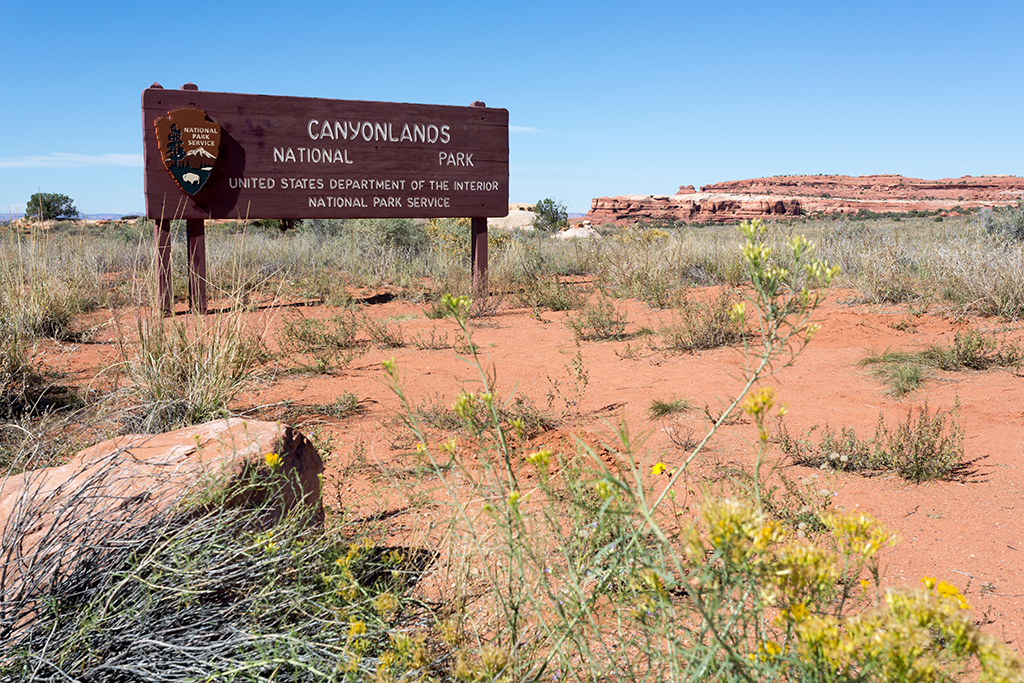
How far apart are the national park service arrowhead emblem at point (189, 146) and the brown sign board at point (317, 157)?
1 cm

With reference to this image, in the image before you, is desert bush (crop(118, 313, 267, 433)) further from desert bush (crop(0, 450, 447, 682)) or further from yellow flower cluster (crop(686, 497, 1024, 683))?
yellow flower cluster (crop(686, 497, 1024, 683))

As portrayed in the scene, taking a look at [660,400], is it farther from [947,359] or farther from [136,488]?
[136,488]

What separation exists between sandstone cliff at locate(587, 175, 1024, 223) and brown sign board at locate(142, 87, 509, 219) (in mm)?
64596

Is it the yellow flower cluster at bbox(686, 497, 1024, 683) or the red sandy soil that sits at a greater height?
the yellow flower cluster at bbox(686, 497, 1024, 683)

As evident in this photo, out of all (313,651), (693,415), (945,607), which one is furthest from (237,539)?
(693,415)

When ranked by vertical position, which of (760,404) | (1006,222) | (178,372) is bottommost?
(178,372)

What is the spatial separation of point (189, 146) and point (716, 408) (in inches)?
263

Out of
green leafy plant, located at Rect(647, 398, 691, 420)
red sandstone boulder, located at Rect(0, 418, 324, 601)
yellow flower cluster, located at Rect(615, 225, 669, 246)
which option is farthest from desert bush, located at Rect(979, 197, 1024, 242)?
red sandstone boulder, located at Rect(0, 418, 324, 601)

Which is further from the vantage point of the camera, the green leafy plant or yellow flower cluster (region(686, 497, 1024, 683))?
the green leafy plant

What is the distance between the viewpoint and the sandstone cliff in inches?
3066

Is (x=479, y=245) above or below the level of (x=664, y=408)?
above

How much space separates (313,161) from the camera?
351 inches

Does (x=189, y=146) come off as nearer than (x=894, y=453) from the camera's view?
No

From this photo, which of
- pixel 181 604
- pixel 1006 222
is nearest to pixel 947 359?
pixel 181 604
